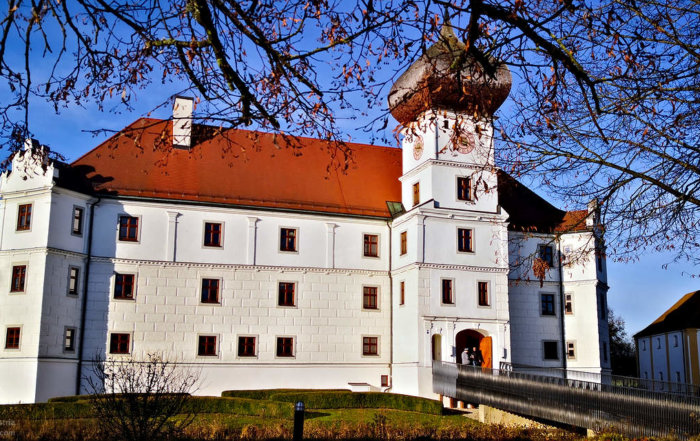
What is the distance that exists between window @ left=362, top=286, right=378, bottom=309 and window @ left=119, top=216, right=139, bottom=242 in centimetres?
969

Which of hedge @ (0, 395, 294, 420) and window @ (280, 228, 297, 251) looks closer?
hedge @ (0, 395, 294, 420)

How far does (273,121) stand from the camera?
8164 mm

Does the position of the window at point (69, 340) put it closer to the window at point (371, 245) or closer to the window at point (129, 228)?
the window at point (129, 228)

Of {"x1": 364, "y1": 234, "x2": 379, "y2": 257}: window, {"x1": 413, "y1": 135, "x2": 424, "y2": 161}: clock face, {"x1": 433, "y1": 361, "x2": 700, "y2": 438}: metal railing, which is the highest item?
{"x1": 413, "y1": 135, "x2": 424, "y2": 161}: clock face

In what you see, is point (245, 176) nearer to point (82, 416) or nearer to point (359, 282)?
point (359, 282)

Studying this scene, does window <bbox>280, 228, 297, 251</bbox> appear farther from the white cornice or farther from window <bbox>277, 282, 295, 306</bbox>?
window <bbox>277, 282, 295, 306</bbox>

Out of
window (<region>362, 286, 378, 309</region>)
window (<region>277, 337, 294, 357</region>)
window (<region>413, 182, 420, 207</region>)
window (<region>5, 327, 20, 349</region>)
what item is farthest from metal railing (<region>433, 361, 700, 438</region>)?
window (<region>5, 327, 20, 349</region>)

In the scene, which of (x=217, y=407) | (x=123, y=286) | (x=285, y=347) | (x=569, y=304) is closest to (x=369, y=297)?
(x=285, y=347)

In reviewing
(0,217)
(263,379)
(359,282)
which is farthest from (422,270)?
(0,217)

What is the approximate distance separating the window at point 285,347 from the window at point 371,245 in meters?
5.07

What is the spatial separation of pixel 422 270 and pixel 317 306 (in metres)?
4.67

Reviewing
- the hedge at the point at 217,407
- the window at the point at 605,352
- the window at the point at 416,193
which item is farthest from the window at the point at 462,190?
the hedge at the point at 217,407

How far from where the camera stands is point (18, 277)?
89.5 feet

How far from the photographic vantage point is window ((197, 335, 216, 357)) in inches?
1137
